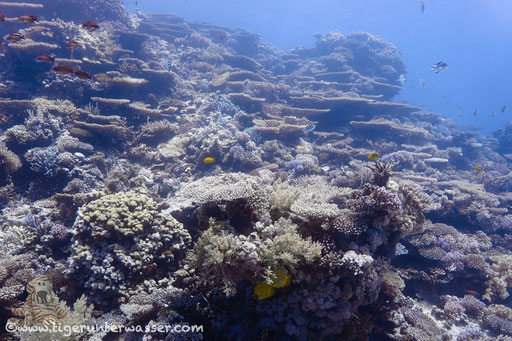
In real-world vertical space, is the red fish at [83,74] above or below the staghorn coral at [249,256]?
above

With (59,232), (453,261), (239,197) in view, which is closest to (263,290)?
(239,197)

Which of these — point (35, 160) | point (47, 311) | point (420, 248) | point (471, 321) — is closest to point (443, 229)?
point (420, 248)

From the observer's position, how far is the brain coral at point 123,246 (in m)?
Answer: 3.94

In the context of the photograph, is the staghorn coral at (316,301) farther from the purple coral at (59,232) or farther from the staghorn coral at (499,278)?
the staghorn coral at (499,278)

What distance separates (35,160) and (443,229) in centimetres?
1326

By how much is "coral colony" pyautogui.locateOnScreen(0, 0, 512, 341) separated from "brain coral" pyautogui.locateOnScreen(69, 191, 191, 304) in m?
0.03

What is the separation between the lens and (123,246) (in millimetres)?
4211

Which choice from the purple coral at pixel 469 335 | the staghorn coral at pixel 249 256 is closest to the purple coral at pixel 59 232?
the staghorn coral at pixel 249 256

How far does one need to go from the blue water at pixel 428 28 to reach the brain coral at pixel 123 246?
73195 mm

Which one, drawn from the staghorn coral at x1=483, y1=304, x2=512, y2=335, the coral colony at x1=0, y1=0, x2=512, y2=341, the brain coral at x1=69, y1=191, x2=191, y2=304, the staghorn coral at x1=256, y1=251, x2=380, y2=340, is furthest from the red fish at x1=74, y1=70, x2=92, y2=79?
the staghorn coral at x1=483, y1=304, x2=512, y2=335

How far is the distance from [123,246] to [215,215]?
168 centimetres

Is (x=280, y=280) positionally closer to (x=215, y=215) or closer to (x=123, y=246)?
(x=215, y=215)

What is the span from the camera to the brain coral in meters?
3.94

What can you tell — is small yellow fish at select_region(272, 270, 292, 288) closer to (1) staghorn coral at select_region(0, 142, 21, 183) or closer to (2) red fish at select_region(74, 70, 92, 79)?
(2) red fish at select_region(74, 70, 92, 79)
